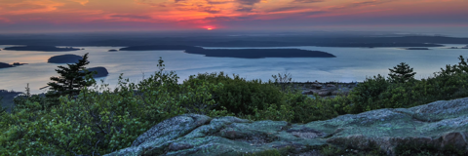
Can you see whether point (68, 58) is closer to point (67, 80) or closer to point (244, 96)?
point (67, 80)

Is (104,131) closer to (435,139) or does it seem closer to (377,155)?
(377,155)

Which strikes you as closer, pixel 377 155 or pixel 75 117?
pixel 377 155

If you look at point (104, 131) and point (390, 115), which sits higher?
point (390, 115)

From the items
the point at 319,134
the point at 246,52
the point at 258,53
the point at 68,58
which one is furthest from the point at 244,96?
the point at 258,53

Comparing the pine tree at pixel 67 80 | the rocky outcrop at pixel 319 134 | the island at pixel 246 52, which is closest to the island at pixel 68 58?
the pine tree at pixel 67 80

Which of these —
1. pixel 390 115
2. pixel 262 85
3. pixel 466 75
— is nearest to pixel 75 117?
pixel 390 115

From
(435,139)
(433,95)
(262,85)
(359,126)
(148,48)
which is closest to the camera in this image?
(435,139)

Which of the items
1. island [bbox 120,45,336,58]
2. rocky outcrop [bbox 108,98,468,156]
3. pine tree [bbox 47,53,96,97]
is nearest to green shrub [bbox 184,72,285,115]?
rocky outcrop [bbox 108,98,468,156]

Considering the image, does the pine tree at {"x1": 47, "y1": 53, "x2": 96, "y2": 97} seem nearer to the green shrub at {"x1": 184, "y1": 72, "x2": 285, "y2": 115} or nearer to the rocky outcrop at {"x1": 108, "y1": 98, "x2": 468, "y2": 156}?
the green shrub at {"x1": 184, "y1": 72, "x2": 285, "y2": 115}

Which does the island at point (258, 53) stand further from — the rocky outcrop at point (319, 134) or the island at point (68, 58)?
the rocky outcrop at point (319, 134)

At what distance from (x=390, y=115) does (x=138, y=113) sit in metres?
6.53

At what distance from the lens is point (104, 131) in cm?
708

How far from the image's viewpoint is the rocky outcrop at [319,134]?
3783mm

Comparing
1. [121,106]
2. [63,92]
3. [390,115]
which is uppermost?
[390,115]
